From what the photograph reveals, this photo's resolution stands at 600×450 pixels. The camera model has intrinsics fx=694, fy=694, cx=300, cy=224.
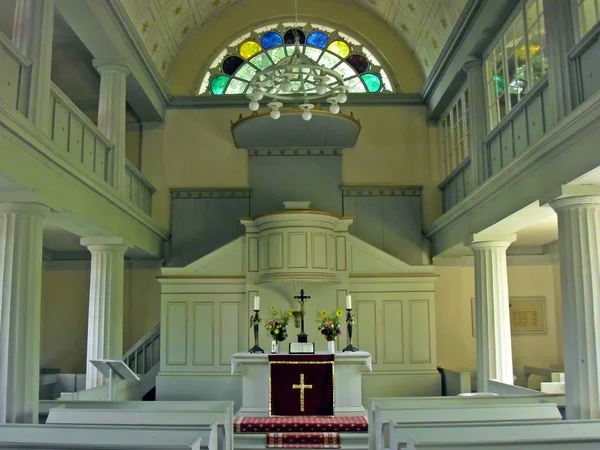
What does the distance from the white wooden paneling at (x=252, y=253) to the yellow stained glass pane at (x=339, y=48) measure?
5787 mm

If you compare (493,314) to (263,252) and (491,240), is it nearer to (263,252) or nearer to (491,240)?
(491,240)

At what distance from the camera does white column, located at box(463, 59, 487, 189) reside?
39.6 ft

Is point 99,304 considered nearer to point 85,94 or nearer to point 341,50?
point 85,94

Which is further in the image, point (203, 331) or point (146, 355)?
point (146, 355)

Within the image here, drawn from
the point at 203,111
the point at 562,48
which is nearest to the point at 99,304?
the point at 203,111

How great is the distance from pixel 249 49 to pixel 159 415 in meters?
11.9

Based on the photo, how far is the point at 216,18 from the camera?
56.5 feet

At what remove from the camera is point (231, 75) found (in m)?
17.2

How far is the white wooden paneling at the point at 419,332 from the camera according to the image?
567 inches

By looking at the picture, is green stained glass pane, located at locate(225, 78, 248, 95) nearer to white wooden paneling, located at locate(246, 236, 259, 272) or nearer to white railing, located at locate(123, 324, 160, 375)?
white wooden paneling, located at locate(246, 236, 259, 272)

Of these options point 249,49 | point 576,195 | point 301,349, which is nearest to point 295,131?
point 249,49

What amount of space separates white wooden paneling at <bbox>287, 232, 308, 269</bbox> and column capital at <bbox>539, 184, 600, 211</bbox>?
6.06 m

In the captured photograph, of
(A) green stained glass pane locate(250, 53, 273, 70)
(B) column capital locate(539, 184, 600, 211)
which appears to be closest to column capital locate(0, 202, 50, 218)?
(B) column capital locate(539, 184, 600, 211)

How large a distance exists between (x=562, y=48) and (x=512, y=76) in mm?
2553
